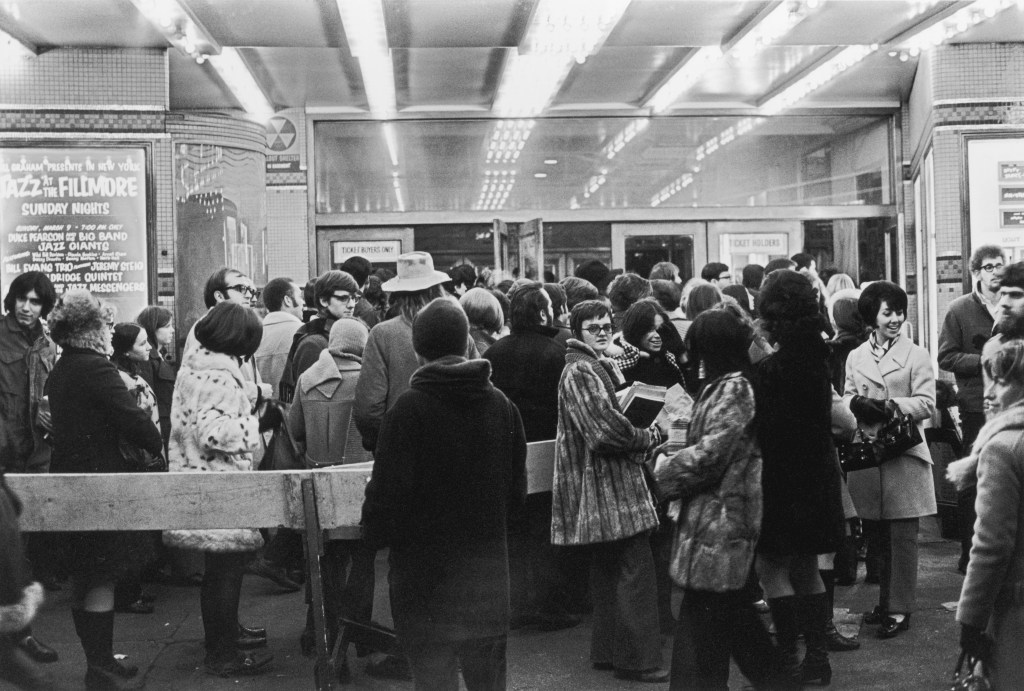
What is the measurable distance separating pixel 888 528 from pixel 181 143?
25.8 ft

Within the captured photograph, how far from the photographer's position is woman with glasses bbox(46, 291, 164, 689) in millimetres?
5250

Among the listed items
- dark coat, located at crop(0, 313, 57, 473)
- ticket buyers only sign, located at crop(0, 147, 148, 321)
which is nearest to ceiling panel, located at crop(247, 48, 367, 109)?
ticket buyers only sign, located at crop(0, 147, 148, 321)

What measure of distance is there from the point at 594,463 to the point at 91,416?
227 centimetres

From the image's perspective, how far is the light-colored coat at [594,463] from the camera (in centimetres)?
536

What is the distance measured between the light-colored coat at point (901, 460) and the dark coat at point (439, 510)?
2.77 metres

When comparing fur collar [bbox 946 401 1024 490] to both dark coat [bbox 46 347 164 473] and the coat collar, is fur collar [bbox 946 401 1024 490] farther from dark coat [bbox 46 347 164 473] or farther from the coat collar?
dark coat [bbox 46 347 164 473]

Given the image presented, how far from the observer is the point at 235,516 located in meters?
5.03

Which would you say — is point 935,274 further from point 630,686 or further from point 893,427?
point 630,686

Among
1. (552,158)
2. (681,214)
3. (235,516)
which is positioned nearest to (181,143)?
(552,158)

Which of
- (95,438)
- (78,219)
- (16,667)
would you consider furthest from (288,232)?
(16,667)

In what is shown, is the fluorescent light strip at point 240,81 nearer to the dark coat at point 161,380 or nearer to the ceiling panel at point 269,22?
the ceiling panel at point 269,22

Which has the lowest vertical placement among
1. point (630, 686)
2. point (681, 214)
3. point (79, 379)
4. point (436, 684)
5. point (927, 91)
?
point (630, 686)

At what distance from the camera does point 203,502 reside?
501 cm

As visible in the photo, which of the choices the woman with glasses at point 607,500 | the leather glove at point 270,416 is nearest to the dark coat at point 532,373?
the woman with glasses at point 607,500
